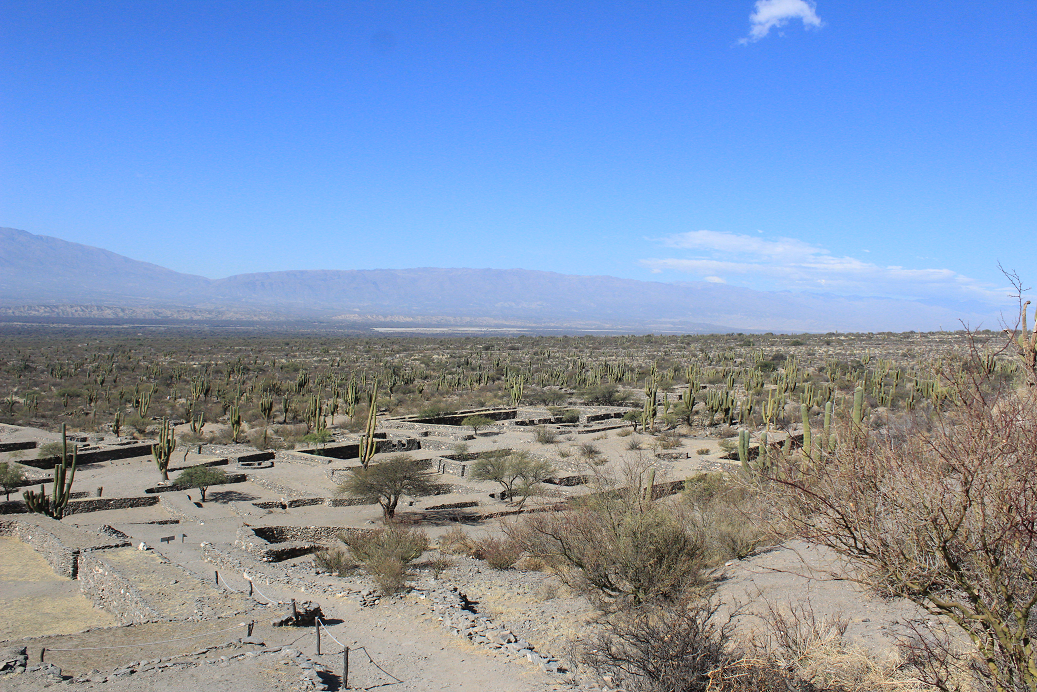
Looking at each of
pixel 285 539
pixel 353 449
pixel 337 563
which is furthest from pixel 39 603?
pixel 353 449

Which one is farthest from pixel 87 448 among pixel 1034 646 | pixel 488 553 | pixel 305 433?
pixel 1034 646

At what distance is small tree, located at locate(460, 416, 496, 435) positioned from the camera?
35.4m

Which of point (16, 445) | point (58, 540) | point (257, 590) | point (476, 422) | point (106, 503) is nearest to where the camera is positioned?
point (257, 590)

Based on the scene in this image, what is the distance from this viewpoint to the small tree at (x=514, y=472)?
22.5 metres

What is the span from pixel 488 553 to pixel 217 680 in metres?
7.51

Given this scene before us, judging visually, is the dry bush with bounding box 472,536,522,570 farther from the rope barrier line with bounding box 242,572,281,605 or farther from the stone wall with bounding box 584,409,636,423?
the stone wall with bounding box 584,409,636,423

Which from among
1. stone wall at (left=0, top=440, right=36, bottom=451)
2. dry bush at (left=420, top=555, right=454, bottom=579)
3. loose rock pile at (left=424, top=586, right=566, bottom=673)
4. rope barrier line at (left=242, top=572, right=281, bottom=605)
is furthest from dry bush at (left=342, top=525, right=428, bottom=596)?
stone wall at (left=0, top=440, right=36, bottom=451)

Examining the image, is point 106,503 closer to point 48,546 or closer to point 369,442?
point 48,546

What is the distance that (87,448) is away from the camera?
28.7 m

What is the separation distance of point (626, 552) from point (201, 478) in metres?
17.1

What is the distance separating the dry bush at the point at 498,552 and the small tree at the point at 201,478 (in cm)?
1132

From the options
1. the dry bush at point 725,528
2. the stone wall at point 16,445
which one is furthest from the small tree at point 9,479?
the dry bush at point 725,528

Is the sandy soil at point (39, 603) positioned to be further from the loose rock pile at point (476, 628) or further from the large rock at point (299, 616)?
the loose rock pile at point (476, 628)

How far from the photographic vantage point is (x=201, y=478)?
918 inches
